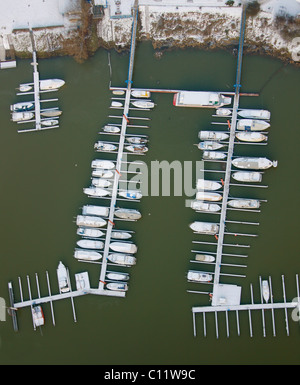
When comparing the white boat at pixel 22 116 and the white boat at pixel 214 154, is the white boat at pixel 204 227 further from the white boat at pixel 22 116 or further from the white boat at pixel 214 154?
the white boat at pixel 22 116

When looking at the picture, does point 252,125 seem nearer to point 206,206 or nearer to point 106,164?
point 206,206

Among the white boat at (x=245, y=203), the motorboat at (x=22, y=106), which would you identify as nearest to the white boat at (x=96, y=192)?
the motorboat at (x=22, y=106)

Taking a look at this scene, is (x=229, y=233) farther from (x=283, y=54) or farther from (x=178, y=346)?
(x=283, y=54)

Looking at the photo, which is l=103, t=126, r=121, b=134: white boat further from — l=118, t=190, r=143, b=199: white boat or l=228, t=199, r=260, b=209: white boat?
l=228, t=199, r=260, b=209: white boat

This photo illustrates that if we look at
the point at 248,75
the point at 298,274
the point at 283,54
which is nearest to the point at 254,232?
the point at 298,274

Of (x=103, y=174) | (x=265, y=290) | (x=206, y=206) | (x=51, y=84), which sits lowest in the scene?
(x=265, y=290)

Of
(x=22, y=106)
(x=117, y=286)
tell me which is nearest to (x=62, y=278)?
(x=117, y=286)
